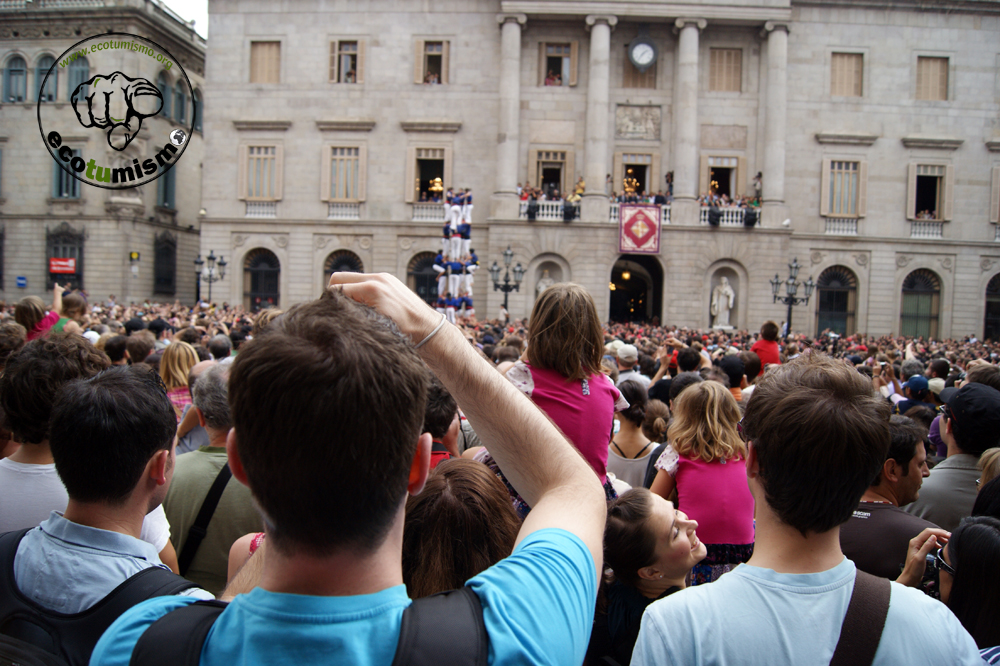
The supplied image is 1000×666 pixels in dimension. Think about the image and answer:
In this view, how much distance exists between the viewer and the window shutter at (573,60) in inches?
1225

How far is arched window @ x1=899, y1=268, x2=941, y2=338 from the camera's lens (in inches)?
1252

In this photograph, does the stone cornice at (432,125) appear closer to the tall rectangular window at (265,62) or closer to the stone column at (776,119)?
the tall rectangular window at (265,62)

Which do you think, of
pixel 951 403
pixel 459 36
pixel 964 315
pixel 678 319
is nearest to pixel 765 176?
pixel 678 319

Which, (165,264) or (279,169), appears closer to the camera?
(279,169)

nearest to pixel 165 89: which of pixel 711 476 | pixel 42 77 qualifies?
pixel 42 77

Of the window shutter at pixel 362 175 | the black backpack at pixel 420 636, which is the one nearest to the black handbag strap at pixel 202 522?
the black backpack at pixel 420 636

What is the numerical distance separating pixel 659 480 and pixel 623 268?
110 ft

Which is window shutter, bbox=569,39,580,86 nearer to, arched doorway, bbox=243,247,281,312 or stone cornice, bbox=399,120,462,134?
stone cornice, bbox=399,120,462,134

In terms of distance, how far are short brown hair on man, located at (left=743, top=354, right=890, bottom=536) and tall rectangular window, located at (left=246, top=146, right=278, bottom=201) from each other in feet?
107

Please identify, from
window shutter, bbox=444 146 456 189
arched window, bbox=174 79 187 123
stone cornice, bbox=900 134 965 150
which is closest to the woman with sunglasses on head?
window shutter, bbox=444 146 456 189

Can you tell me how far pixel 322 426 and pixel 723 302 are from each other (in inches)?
1202

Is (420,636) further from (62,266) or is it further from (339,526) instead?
(62,266)

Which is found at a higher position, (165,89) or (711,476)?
(165,89)

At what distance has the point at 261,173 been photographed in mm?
31953
